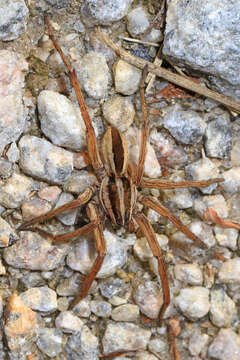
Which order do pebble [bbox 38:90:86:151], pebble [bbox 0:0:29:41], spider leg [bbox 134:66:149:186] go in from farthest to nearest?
spider leg [bbox 134:66:149:186], pebble [bbox 38:90:86:151], pebble [bbox 0:0:29:41]

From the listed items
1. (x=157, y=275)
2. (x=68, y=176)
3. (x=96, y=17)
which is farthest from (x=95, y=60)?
(x=157, y=275)

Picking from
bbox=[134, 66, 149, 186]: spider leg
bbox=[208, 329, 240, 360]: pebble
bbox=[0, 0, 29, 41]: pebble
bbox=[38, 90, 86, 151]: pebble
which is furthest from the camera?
bbox=[208, 329, 240, 360]: pebble

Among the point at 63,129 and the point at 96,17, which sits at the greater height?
the point at 96,17

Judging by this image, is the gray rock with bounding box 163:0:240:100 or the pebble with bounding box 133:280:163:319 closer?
the gray rock with bounding box 163:0:240:100

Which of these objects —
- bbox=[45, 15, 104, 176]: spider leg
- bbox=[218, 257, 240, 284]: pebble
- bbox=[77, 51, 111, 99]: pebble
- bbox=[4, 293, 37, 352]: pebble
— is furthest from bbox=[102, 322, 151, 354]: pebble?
bbox=[77, 51, 111, 99]: pebble

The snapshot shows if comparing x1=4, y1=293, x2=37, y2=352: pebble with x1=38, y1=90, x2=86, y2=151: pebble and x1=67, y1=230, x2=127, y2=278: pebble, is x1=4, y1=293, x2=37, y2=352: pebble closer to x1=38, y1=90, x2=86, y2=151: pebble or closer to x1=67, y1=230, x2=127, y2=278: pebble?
x1=67, y1=230, x2=127, y2=278: pebble

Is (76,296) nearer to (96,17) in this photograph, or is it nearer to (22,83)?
(22,83)

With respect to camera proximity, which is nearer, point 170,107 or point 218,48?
point 218,48
